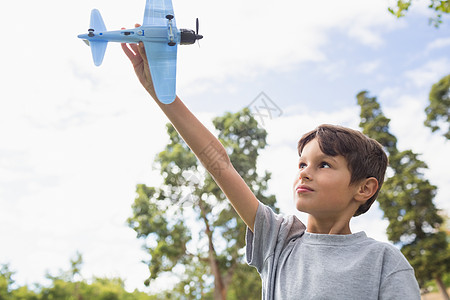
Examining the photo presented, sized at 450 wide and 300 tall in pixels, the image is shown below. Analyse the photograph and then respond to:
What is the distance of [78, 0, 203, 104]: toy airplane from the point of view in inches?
57.8

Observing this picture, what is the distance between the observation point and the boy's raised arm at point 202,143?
156 centimetres

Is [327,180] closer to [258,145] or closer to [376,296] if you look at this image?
[376,296]

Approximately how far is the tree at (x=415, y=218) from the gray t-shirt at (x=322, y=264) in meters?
17.0

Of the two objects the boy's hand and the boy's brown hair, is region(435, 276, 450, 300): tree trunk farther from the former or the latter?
the boy's hand

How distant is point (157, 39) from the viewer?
1.56m

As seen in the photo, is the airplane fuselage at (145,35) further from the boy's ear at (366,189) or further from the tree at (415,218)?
the tree at (415,218)

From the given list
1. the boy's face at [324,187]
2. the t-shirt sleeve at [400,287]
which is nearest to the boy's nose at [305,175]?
the boy's face at [324,187]

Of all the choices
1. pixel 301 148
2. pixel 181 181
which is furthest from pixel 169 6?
pixel 181 181

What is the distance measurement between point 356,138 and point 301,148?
233 millimetres

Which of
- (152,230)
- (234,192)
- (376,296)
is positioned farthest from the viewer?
(152,230)

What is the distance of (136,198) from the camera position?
57.2ft

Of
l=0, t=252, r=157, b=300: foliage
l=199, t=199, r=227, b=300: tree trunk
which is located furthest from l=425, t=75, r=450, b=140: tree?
l=0, t=252, r=157, b=300: foliage

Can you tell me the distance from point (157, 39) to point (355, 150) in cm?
88

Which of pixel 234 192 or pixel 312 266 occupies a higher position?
pixel 234 192
